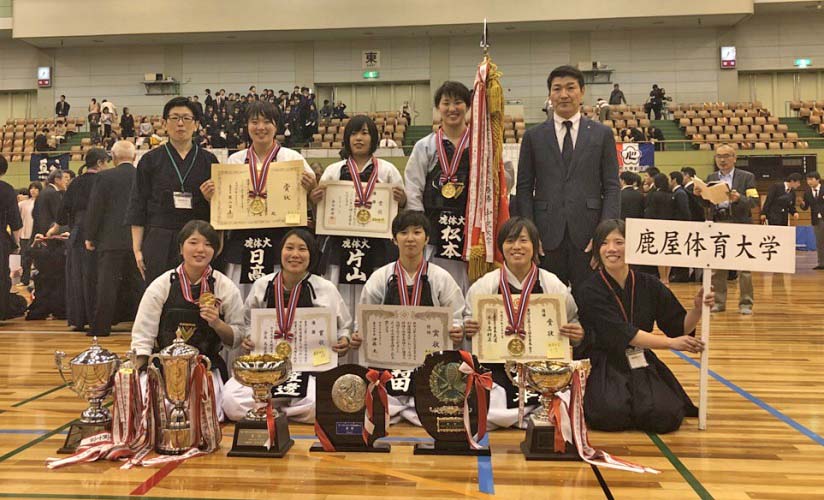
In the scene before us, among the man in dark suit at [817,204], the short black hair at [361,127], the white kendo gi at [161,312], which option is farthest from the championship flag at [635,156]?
the white kendo gi at [161,312]

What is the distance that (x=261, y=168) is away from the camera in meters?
4.08

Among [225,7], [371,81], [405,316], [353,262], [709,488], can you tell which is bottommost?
[709,488]

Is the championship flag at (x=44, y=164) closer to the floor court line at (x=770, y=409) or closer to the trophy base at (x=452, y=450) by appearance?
the floor court line at (x=770, y=409)

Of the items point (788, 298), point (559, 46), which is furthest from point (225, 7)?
point (788, 298)

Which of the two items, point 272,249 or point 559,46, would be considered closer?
point 272,249

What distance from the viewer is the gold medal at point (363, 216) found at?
13.4 feet

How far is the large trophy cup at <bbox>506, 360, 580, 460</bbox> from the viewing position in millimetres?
2965

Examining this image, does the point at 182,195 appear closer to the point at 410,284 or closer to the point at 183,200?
the point at 183,200

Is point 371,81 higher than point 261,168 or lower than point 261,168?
higher

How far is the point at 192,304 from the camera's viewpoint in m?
3.55

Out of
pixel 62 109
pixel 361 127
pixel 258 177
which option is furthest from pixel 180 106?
pixel 62 109

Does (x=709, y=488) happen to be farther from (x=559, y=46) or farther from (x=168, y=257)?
(x=559, y=46)

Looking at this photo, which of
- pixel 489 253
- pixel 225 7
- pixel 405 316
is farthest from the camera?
pixel 225 7

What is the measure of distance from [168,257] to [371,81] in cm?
1789
